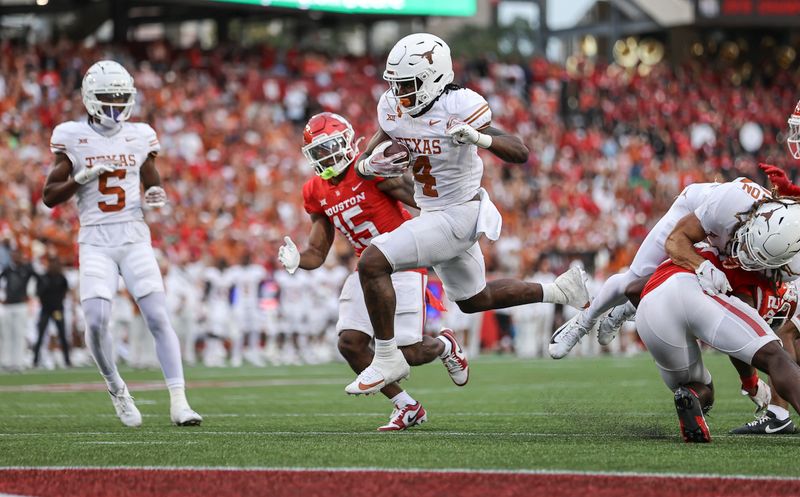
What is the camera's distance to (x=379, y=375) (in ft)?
22.2

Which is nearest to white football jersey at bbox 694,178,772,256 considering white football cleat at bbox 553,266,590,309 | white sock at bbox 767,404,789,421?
white sock at bbox 767,404,789,421

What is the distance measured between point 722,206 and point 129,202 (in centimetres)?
369

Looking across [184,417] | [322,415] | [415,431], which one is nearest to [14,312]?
[322,415]

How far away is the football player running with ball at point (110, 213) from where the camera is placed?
7.66 m

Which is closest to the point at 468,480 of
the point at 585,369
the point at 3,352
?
the point at 585,369

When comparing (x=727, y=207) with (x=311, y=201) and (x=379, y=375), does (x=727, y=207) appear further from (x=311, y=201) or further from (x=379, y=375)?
(x=311, y=201)

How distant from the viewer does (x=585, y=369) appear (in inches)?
583

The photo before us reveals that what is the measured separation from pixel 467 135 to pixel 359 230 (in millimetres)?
1345

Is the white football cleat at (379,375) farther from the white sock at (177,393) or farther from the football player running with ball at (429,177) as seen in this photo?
the white sock at (177,393)

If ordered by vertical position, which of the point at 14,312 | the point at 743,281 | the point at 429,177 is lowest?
the point at 14,312

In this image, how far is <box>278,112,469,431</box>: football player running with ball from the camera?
7359 mm

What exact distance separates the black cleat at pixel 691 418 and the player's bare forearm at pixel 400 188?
81.2 inches

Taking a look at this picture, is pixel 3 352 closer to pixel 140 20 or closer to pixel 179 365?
pixel 179 365

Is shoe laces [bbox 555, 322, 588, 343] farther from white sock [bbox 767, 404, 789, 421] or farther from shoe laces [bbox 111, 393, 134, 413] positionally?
shoe laces [bbox 111, 393, 134, 413]
